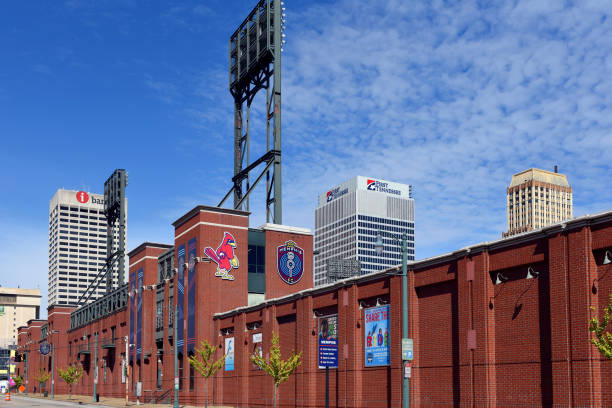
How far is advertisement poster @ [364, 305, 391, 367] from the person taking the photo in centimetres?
4144

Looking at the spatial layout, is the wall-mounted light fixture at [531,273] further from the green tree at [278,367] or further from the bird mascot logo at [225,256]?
the bird mascot logo at [225,256]

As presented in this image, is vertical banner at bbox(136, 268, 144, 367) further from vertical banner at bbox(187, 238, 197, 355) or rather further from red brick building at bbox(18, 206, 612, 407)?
vertical banner at bbox(187, 238, 197, 355)

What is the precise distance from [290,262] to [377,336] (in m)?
29.7

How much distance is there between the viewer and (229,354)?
6228 centimetres

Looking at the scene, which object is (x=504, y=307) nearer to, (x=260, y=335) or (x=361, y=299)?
(x=361, y=299)

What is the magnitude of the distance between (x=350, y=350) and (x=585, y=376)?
1854cm

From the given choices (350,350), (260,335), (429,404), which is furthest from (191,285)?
(429,404)

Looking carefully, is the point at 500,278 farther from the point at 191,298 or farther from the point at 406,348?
the point at 191,298

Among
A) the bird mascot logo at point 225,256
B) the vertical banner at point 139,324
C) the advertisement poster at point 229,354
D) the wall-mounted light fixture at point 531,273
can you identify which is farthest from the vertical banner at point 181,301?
the wall-mounted light fixture at point 531,273

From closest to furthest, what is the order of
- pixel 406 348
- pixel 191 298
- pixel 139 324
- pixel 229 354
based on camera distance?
pixel 406 348 < pixel 229 354 < pixel 191 298 < pixel 139 324

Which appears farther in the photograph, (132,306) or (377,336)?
(132,306)

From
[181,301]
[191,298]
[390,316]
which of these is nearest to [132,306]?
[181,301]

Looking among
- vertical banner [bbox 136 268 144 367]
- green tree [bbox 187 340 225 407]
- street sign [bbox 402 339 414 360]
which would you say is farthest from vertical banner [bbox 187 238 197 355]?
street sign [bbox 402 339 414 360]

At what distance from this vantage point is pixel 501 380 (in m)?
33.0
